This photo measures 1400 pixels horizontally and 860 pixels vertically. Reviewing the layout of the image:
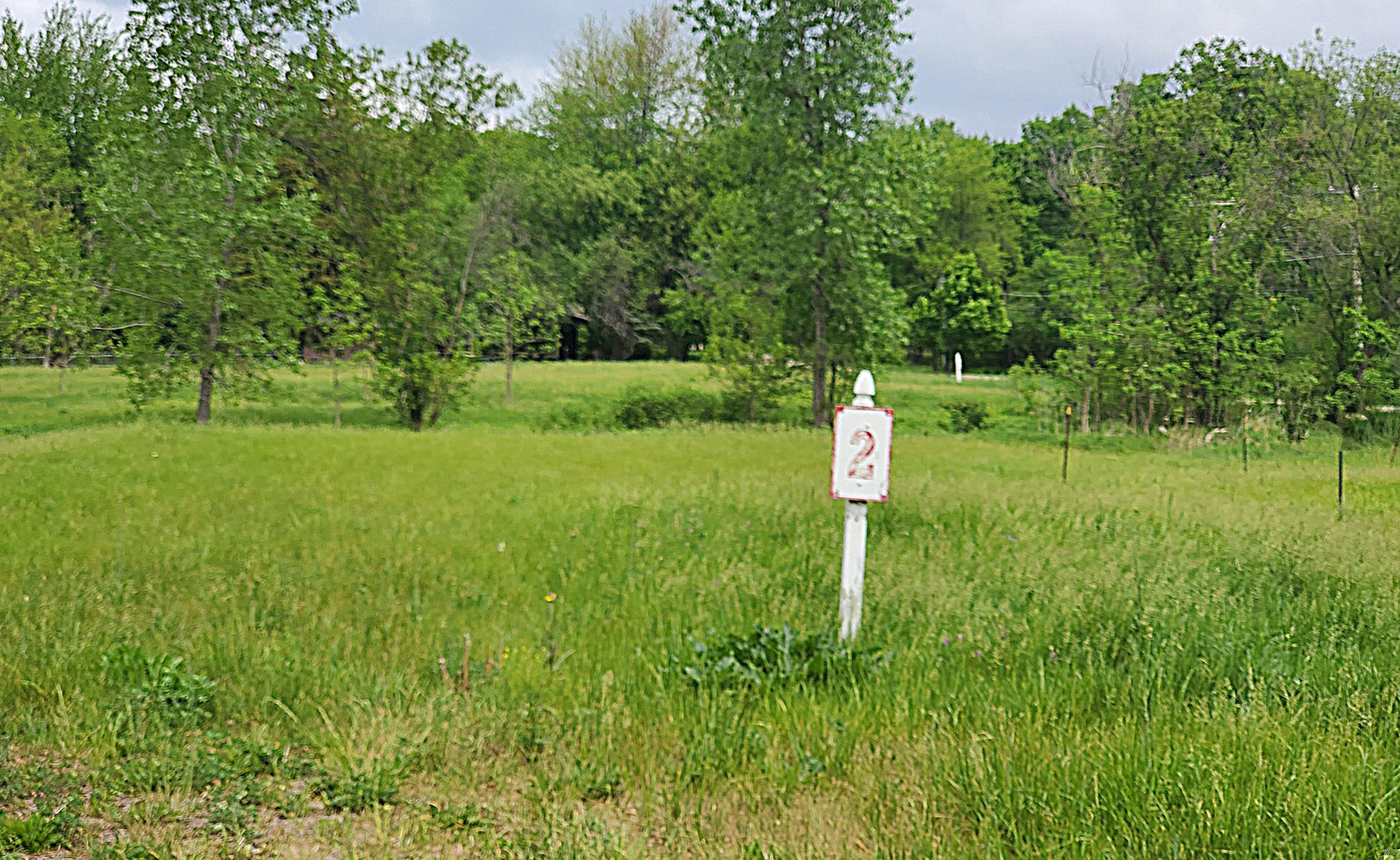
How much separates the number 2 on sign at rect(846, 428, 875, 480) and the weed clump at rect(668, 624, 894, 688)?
2.85 ft

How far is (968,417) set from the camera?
2731 centimetres

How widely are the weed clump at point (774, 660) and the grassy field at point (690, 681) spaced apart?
2cm

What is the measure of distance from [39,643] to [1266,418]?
23.8 meters

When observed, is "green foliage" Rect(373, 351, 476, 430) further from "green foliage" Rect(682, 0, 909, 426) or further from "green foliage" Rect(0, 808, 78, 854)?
"green foliage" Rect(0, 808, 78, 854)

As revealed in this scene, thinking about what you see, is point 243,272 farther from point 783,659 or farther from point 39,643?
point 783,659

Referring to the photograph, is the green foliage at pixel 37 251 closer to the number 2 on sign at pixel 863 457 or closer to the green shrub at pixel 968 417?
the green shrub at pixel 968 417

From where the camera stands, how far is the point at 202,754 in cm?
427

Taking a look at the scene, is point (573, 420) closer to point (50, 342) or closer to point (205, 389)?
point (205, 389)

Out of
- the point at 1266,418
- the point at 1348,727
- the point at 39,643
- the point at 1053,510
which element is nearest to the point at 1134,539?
the point at 1053,510

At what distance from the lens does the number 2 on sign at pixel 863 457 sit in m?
5.29

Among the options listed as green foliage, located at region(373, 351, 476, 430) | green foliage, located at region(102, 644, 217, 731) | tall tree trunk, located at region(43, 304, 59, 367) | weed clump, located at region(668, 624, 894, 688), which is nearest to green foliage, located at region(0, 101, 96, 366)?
tall tree trunk, located at region(43, 304, 59, 367)

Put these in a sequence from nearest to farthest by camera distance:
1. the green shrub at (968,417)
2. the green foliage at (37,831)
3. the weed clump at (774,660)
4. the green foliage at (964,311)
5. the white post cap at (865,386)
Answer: the green foliage at (37,831)
the weed clump at (774,660)
the white post cap at (865,386)
the green shrub at (968,417)
the green foliage at (964,311)

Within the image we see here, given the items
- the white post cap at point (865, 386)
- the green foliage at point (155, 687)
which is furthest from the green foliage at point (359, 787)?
the white post cap at point (865, 386)

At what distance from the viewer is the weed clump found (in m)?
5.08
